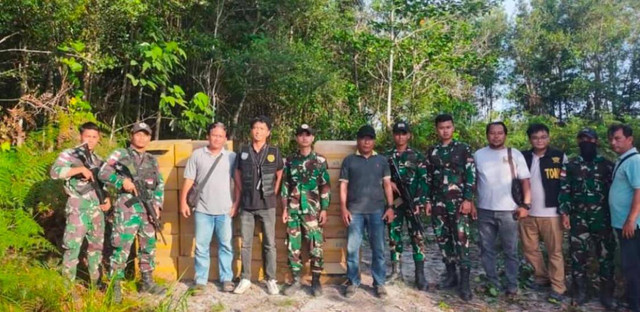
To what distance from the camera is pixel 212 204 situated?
473 cm

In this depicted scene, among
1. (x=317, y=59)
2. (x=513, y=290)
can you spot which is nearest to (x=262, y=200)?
(x=513, y=290)

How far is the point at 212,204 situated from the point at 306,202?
1.00 m

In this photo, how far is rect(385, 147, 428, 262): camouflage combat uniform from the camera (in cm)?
490

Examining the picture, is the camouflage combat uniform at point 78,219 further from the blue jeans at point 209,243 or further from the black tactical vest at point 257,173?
the black tactical vest at point 257,173

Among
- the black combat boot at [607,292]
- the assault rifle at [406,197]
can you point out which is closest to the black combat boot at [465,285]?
the assault rifle at [406,197]

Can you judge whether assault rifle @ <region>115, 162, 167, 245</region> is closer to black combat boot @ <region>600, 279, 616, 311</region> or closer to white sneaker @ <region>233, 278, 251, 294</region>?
white sneaker @ <region>233, 278, 251, 294</region>

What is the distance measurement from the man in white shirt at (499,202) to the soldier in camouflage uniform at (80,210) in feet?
13.3

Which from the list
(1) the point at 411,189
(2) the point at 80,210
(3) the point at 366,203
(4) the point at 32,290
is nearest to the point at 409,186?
(1) the point at 411,189

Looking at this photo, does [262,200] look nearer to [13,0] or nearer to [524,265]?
[524,265]

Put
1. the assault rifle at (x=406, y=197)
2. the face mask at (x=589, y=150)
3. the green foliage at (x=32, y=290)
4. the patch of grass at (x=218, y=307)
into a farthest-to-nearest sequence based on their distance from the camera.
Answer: the assault rifle at (x=406, y=197), the face mask at (x=589, y=150), the patch of grass at (x=218, y=307), the green foliage at (x=32, y=290)

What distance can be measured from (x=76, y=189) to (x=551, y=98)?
26.4 metres

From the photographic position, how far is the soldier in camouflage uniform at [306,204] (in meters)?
4.78

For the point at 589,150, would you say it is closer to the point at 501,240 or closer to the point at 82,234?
the point at 501,240

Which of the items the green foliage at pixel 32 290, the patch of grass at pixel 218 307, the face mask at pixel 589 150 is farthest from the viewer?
the face mask at pixel 589 150
